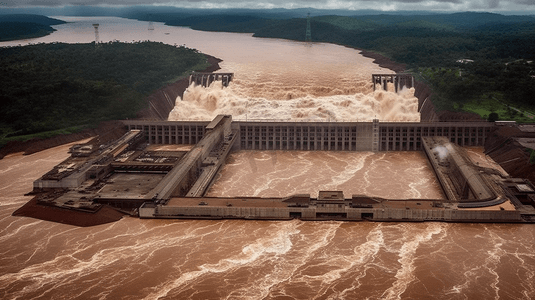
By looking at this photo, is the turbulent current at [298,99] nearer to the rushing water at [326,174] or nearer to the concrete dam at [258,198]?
the concrete dam at [258,198]

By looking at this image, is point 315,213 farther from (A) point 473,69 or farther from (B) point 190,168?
(A) point 473,69

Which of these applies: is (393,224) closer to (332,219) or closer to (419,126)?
(332,219)

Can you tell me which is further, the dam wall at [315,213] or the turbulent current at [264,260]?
the dam wall at [315,213]

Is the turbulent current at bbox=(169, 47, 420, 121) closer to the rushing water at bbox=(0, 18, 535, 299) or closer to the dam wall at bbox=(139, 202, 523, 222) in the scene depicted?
the dam wall at bbox=(139, 202, 523, 222)

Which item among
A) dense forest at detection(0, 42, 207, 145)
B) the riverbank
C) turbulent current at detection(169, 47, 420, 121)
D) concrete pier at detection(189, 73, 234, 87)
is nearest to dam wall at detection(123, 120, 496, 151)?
turbulent current at detection(169, 47, 420, 121)

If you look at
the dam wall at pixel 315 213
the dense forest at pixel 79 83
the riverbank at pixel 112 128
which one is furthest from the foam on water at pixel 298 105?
the dam wall at pixel 315 213

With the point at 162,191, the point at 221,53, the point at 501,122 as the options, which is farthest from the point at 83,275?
the point at 221,53
